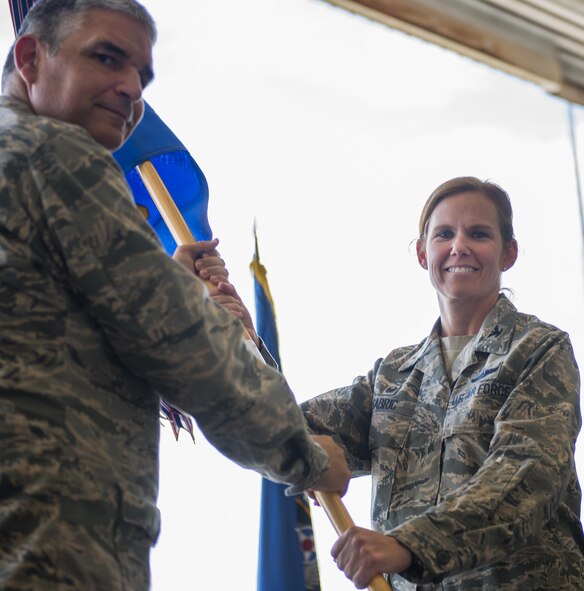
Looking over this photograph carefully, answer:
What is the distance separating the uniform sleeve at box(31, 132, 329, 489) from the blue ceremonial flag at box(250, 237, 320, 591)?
1.14 metres

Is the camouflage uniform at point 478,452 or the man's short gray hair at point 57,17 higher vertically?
the man's short gray hair at point 57,17

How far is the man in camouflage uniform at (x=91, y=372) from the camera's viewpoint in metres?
1.16

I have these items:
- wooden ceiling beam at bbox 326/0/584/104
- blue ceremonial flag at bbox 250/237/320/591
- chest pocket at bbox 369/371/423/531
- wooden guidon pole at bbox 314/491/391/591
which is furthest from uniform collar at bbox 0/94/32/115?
wooden ceiling beam at bbox 326/0/584/104

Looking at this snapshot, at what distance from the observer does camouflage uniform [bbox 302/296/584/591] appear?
1.78m

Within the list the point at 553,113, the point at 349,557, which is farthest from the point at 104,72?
the point at 553,113

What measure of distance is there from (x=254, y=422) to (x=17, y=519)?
0.33 m

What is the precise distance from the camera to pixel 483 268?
7.20 ft

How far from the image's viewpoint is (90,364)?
125 cm

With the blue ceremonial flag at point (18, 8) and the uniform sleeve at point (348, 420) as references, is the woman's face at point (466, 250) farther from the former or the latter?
the blue ceremonial flag at point (18, 8)

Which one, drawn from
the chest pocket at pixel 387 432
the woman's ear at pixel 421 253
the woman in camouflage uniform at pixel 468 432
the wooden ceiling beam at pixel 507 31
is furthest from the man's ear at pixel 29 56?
the wooden ceiling beam at pixel 507 31

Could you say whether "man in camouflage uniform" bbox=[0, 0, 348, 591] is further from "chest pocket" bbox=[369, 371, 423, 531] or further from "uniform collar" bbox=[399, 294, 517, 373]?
"uniform collar" bbox=[399, 294, 517, 373]

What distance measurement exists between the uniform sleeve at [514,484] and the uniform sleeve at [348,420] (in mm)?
343

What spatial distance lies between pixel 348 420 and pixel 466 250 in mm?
441

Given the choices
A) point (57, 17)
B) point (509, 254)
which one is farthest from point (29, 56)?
point (509, 254)
